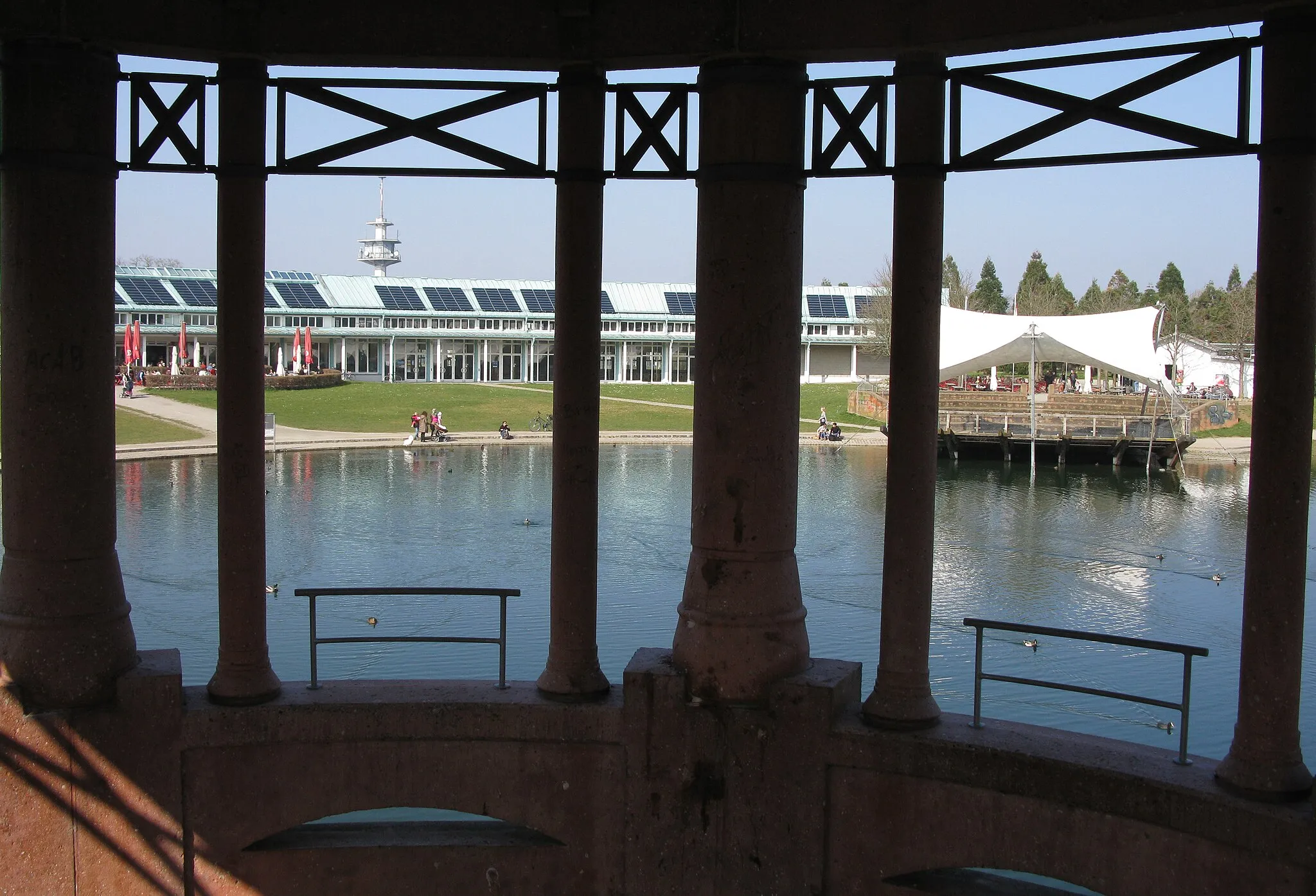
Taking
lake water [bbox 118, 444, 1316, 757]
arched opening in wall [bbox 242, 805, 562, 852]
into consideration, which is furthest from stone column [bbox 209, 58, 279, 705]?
lake water [bbox 118, 444, 1316, 757]

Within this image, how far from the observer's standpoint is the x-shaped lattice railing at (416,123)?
27.3ft

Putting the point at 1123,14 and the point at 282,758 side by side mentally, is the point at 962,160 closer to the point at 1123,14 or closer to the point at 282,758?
the point at 1123,14

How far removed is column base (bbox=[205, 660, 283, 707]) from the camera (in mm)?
8016

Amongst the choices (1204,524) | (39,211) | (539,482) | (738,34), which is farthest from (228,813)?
(539,482)

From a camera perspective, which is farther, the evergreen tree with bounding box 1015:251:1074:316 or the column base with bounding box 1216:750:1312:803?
the evergreen tree with bounding box 1015:251:1074:316

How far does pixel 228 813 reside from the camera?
7922mm

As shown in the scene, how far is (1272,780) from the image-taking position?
6.57 metres

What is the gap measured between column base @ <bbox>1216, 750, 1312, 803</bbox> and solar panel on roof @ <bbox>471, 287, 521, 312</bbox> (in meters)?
85.6

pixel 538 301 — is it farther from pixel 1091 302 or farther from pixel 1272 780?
pixel 1272 780

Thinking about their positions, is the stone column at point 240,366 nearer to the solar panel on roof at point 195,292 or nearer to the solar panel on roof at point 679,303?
the solar panel on roof at point 195,292

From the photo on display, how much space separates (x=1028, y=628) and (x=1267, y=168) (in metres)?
2.74

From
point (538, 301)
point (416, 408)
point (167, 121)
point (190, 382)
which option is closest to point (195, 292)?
point (190, 382)

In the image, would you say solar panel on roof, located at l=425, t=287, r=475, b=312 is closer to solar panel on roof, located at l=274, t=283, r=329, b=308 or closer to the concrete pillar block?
solar panel on roof, located at l=274, t=283, r=329, b=308

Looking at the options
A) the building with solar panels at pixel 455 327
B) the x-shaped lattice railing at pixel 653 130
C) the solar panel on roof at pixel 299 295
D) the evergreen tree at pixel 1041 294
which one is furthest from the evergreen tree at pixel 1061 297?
the x-shaped lattice railing at pixel 653 130
